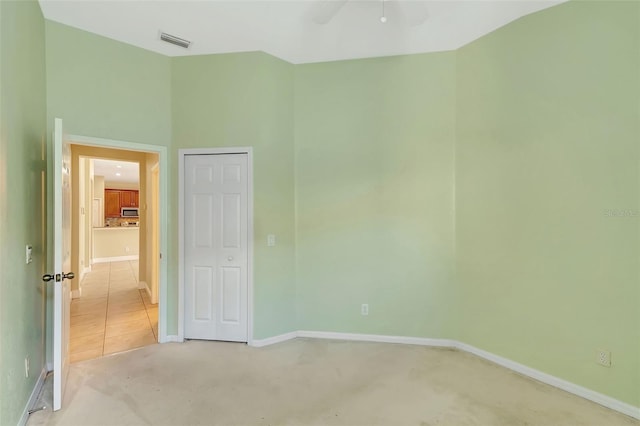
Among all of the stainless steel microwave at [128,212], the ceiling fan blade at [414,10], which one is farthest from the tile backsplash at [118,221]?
the ceiling fan blade at [414,10]

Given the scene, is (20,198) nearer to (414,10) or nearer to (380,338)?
(414,10)

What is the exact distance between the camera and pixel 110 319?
377 centimetres

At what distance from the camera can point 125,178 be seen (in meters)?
9.62

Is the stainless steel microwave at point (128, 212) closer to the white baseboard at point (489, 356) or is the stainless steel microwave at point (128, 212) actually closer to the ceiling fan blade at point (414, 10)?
the white baseboard at point (489, 356)

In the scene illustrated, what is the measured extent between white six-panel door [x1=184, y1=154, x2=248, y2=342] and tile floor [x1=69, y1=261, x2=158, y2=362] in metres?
0.68

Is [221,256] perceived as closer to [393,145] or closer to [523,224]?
[393,145]

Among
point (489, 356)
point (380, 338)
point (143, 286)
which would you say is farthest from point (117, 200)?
point (489, 356)

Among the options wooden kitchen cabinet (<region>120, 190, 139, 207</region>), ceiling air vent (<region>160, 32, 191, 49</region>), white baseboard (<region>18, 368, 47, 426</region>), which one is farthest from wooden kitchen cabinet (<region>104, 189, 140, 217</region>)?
ceiling air vent (<region>160, 32, 191, 49</region>)

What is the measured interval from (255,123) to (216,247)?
1.40m

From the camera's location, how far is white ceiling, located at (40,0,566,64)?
240 centimetres

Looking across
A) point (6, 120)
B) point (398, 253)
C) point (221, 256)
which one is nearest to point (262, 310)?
point (221, 256)

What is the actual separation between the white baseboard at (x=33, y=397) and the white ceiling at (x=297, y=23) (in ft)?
10.1

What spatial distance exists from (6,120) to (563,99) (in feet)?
12.6

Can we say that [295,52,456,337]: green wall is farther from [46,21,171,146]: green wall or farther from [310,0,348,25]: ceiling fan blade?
[46,21,171,146]: green wall
